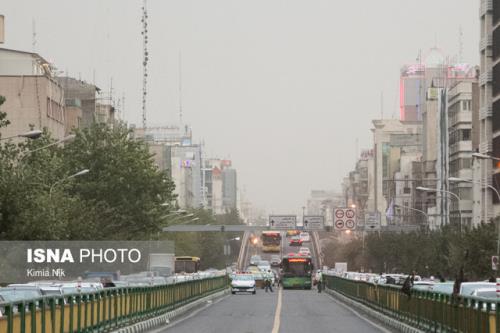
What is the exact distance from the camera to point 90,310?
115ft

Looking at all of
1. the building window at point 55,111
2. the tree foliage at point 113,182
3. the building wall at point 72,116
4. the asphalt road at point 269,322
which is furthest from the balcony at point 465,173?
the asphalt road at point 269,322

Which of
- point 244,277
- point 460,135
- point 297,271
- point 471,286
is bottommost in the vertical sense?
point 244,277

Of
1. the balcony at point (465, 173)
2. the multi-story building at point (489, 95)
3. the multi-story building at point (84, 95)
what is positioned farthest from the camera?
the balcony at point (465, 173)

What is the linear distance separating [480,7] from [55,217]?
67831 mm

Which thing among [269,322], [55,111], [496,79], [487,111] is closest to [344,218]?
[487,111]

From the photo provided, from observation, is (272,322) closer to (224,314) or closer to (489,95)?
(224,314)

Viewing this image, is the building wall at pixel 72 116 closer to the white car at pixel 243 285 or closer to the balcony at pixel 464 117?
the balcony at pixel 464 117

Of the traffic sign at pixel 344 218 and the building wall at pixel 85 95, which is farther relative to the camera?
the building wall at pixel 85 95

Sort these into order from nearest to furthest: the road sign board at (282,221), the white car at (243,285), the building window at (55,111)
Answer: the white car at (243,285) < the building window at (55,111) < the road sign board at (282,221)

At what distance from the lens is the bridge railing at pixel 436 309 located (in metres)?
27.4

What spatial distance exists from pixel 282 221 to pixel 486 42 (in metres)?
39.3

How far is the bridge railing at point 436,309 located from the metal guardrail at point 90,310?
27.2 ft

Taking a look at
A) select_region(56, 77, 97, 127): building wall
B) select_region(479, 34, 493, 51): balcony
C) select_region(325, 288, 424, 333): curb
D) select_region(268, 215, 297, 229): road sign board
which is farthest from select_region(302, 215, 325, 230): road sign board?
select_region(325, 288, 424, 333): curb

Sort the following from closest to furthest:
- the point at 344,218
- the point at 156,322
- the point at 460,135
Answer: the point at 156,322 → the point at 344,218 → the point at 460,135
